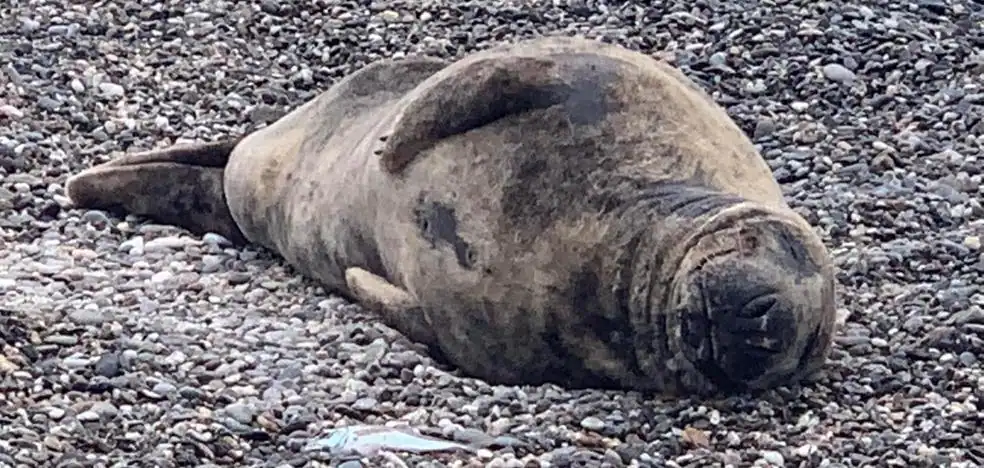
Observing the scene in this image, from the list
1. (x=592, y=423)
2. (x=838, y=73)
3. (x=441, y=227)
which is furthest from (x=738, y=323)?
(x=838, y=73)

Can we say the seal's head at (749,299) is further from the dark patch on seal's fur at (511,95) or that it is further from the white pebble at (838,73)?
the white pebble at (838,73)

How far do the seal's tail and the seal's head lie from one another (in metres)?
2.37

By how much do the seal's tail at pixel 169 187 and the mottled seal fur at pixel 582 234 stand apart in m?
1.05

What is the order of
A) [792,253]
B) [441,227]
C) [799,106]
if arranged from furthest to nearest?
[799,106], [441,227], [792,253]

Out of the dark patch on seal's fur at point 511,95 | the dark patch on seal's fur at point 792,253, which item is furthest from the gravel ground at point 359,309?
the dark patch on seal's fur at point 511,95

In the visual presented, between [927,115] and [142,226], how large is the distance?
114 inches

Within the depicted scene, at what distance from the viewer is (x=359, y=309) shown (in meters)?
5.50

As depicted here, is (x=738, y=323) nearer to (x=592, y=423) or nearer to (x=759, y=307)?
(x=759, y=307)

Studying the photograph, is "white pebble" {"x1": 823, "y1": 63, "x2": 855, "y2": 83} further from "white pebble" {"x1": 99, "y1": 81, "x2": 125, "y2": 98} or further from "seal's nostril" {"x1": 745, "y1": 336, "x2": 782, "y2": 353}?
"seal's nostril" {"x1": 745, "y1": 336, "x2": 782, "y2": 353}

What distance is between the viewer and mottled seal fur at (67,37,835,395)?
4.41m

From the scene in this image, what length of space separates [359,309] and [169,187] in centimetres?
126

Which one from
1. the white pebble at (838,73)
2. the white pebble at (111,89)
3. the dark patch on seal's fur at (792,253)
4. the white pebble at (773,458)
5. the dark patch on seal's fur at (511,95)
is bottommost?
the white pebble at (111,89)

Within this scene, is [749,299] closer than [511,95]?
Yes

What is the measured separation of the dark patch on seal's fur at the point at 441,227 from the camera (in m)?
4.87
